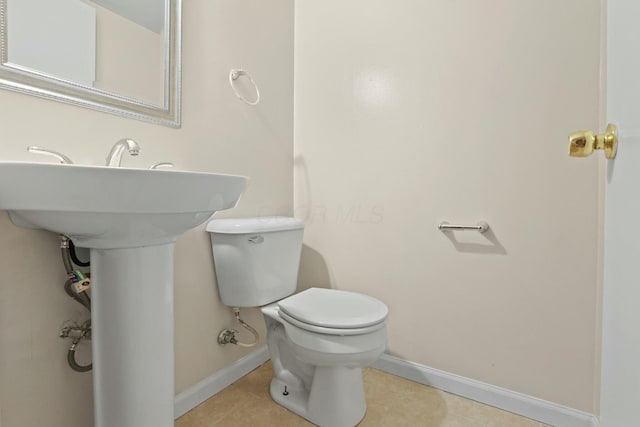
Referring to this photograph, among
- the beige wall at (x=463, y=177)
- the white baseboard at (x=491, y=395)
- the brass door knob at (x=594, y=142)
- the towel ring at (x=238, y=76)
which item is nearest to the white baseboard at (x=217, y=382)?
the beige wall at (x=463, y=177)

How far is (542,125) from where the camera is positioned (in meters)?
1.11

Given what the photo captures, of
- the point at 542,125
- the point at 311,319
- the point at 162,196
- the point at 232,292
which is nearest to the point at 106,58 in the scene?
the point at 162,196

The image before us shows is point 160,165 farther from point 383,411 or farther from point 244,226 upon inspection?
point 383,411

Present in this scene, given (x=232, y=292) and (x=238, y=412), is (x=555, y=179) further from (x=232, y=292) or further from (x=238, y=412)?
(x=238, y=412)

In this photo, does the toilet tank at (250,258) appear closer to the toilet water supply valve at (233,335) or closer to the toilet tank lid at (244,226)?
the toilet tank lid at (244,226)

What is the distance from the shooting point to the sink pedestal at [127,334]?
2.41 feet

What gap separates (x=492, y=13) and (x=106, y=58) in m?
1.40

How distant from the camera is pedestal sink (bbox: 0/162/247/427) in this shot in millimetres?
569

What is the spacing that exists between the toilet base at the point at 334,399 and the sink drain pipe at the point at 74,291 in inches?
28.9

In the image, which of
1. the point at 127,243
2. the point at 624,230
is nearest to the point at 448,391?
the point at 624,230

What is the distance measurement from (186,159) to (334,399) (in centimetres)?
104

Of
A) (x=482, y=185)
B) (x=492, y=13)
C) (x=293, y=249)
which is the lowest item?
(x=293, y=249)

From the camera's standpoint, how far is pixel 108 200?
1.93ft

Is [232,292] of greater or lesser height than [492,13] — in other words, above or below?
below
